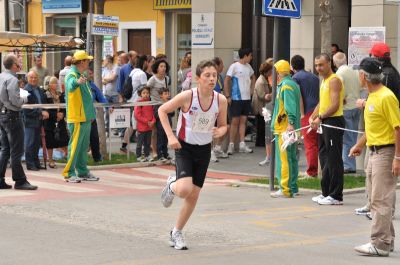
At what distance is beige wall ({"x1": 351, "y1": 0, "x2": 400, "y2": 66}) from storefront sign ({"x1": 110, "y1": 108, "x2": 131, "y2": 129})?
4656 mm

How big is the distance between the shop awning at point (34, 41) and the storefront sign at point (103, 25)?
6.56 feet

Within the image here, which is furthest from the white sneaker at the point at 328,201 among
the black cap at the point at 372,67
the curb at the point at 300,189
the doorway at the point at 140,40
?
the doorway at the point at 140,40

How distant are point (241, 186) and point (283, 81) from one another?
7.44 ft

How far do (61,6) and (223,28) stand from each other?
10.9 m

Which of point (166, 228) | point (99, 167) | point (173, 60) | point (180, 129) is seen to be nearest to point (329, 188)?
point (166, 228)

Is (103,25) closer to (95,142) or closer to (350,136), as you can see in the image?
(95,142)

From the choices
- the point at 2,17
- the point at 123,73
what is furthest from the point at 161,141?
the point at 2,17

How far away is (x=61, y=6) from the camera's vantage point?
94.6ft

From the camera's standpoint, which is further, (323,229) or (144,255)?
(323,229)

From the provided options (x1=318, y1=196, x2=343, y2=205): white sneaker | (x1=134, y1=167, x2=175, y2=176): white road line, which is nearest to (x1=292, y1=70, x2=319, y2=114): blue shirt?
(x1=134, y1=167, x2=175, y2=176): white road line

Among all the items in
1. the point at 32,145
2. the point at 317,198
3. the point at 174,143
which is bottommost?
the point at 317,198

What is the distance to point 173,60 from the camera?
83.6 feet

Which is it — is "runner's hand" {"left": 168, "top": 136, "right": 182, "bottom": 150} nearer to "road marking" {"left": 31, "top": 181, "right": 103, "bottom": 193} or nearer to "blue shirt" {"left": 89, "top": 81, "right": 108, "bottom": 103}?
"road marking" {"left": 31, "top": 181, "right": 103, "bottom": 193}

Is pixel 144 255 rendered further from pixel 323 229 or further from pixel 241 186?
pixel 241 186
